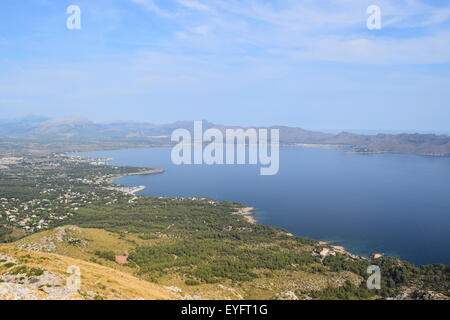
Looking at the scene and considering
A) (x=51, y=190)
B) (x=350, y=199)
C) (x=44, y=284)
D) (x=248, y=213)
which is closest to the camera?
(x=44, y=284)

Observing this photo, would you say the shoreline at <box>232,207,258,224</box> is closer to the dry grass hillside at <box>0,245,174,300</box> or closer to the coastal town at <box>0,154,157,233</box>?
the coastal town at <box>0,154,157,233</box>

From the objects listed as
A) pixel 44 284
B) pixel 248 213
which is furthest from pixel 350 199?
pixel 44 284

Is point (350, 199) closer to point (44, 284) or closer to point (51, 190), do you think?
point (51, 190)

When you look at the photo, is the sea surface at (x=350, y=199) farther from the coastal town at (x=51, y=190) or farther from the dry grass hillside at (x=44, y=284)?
the dry grass hillside at (x=44, y=284)

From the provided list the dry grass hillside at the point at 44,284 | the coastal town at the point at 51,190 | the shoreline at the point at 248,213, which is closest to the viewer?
the dry grass hillside at the point at 44,284

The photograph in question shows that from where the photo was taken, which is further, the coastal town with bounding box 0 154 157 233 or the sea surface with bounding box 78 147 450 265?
the coastal town with bounding box 0 154 157 233

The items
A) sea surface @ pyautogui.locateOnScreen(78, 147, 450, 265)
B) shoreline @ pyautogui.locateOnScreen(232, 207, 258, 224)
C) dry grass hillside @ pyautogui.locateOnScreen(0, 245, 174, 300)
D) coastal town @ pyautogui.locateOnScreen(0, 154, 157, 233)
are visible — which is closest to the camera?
dry grass hillside @ pyautogui.locateOnScreen(0, 245, 174, 300)

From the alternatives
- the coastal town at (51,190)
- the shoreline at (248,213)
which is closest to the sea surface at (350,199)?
the shoreline at (248,213)

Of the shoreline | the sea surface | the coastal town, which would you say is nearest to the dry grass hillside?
the coastal town
